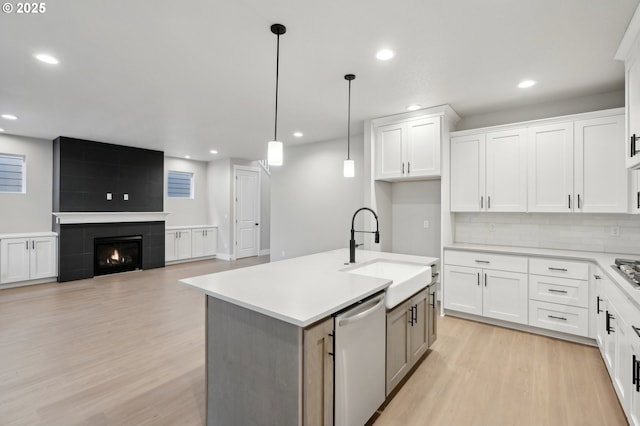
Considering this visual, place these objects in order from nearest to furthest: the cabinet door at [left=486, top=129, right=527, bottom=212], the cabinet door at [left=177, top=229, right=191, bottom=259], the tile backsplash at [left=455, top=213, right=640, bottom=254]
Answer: the tile backsplash at [left=455, top=213, right=640, bottom=254]
the cabinet door at [left=486, top=129, right=527, bottom=212]
the cabinet door at [left=177, top=229, right=191, bottom=259]

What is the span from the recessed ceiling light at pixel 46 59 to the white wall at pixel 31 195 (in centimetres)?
416

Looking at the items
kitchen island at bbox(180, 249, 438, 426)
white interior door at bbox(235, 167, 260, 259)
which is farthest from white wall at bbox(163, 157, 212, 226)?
kitchen island at bbox(180, 249, 438, 426)

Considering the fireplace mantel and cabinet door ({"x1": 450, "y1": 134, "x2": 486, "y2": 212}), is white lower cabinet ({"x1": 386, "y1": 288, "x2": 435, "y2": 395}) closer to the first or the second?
cabinet door ({"x1": 450, "y1": 134, "x2": 486, "y2": 212})

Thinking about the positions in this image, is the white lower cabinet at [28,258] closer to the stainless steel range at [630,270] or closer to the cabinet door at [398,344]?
the cabinet door at [398,344]

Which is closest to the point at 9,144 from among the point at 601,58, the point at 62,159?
the point at 62,159

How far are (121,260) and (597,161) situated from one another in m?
8.04

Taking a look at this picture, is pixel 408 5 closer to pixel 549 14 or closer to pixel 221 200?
pixel 549 14

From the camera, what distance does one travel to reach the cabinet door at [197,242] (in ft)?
25.5

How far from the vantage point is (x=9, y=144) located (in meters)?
5.44

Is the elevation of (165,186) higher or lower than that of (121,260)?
higher

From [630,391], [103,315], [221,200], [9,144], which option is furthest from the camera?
[221,200]

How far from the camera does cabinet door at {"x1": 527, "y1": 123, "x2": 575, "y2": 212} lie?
3.29 meters

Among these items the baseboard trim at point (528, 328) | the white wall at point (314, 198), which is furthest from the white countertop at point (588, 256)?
the white wall at point (314, 198)

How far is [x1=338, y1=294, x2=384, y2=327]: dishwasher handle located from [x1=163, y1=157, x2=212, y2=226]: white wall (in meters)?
7.09
